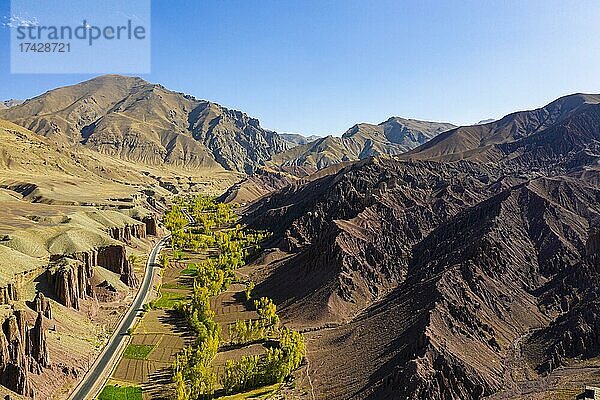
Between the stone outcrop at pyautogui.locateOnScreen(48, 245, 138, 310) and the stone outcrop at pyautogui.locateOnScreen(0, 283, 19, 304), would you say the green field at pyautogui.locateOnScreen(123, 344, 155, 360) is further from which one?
the stone outcrop at pyautogui.locateOnScreen(0, 283, 19, 304)

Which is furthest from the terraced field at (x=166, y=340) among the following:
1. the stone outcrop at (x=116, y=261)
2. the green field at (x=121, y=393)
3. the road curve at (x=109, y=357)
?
the stone outcrop at (x=116, y=261)

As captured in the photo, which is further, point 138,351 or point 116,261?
point 116,261

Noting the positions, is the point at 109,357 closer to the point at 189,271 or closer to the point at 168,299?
the point at 168,299

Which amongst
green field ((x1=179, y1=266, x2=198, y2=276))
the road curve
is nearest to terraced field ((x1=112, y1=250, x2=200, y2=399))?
the road curve

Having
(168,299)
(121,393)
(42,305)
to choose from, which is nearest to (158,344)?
(121,393)

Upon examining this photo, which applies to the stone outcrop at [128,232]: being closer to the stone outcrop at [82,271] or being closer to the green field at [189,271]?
the green field at [189,271]

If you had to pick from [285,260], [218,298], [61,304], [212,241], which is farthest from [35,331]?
[212,241]

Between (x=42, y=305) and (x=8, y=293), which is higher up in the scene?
(x=8, y=293)
